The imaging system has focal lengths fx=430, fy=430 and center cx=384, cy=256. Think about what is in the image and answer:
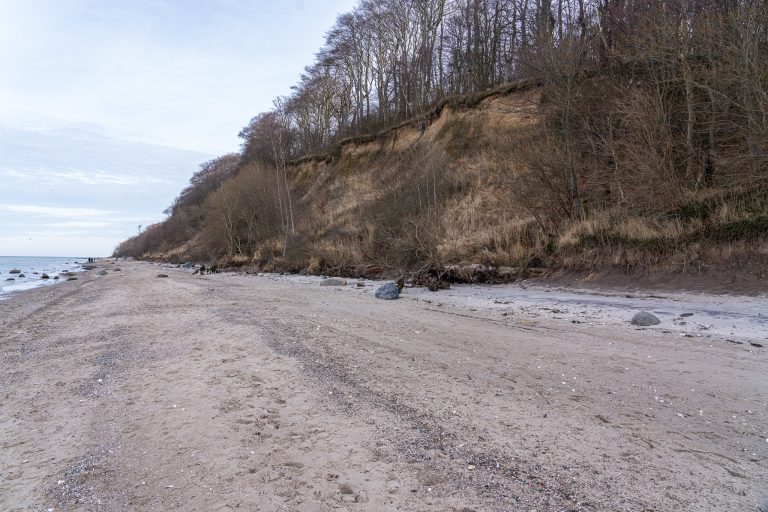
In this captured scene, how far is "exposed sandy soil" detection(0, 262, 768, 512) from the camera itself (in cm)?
234

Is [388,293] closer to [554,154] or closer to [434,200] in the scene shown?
[554,154]

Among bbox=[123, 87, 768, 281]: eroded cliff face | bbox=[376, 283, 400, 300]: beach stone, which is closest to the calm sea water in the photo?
bbox=[123, 87, 768, 281]: eroded cliff face

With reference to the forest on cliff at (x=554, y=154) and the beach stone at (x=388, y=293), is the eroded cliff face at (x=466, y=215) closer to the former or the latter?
the forest on cliff at (x=554, y=154)

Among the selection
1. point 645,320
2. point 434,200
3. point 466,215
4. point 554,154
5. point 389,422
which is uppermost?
point 554,154

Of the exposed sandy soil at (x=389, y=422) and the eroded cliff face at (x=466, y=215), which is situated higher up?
the eroded cliff face at (x=466, y=215)

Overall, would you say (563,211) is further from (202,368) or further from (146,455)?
(146,455)

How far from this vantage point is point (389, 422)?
3211 mm

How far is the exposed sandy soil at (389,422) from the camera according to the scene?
2344mm

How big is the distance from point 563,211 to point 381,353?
10695 mm

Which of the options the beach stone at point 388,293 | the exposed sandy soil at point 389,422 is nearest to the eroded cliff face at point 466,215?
the beach stone at point 388,293

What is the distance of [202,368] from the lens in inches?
185

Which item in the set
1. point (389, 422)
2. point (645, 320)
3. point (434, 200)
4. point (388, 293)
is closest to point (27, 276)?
point (434, 200)

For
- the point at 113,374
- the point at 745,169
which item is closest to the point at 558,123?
the point at 745,169

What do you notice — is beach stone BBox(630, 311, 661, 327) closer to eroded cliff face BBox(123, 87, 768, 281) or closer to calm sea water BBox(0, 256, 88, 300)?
eroded cliff face BBox(123, 87, 768, 281)
